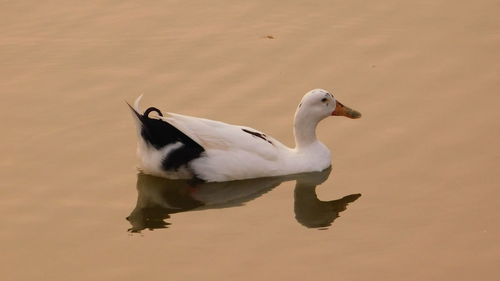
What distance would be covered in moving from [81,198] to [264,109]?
2005 mm

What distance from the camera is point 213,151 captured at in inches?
348

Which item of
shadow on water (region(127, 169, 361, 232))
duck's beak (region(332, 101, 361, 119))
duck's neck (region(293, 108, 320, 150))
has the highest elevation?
duck's beak (region(332, 101, 361, 119))

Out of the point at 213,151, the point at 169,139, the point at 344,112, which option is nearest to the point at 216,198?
the point at 213,151

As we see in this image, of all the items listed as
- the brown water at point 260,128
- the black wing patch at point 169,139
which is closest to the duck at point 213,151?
the black wing patch at point 169,139

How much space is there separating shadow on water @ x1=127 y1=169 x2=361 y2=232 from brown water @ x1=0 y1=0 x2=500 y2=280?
22 millimetres

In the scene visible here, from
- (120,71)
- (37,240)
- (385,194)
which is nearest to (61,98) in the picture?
(120,71)

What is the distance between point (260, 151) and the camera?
8.88 meters

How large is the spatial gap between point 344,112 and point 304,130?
1.24ft

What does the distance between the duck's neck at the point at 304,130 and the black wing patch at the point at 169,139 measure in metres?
0.86

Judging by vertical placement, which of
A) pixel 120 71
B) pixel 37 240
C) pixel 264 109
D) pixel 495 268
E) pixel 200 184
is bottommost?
pixel 495 268

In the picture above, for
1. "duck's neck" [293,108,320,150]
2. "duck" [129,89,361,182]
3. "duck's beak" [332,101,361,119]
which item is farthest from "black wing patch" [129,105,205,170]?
"duck's beak" [332,101,361,119]

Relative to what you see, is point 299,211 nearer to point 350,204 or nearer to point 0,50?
point 350,204

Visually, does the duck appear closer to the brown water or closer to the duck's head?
the duck's head

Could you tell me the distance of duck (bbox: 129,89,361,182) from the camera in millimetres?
8734
